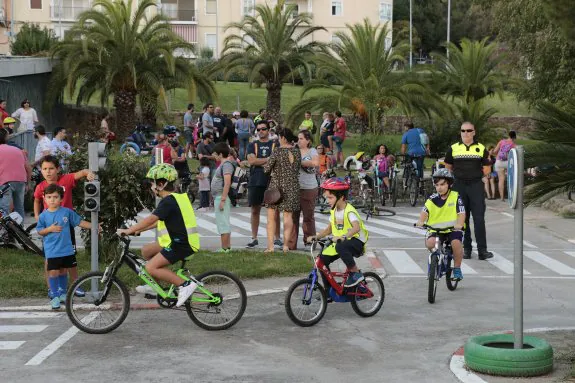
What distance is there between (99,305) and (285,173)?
5.67m

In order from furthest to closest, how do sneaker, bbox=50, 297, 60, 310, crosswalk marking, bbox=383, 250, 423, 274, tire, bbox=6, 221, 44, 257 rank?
crosswalk marking, bbox=383, 250, 423, 274, tire, bbox=6, 221, 44, 257, sneaker, bbox=50, 297, 60, 310

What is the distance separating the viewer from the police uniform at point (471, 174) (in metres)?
16.7

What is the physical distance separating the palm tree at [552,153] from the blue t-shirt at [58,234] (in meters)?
5.21

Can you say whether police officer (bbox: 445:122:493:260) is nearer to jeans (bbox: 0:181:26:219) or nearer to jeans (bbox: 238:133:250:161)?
jeans (bbox: 0:181:26:219)

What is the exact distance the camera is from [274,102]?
1518 inches

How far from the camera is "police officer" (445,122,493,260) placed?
16.7 metres

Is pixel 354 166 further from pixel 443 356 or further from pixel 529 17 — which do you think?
pixel 443 356

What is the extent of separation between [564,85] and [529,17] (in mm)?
2622

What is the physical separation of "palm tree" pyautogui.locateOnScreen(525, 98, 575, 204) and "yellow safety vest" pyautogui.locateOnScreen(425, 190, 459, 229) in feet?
10.4

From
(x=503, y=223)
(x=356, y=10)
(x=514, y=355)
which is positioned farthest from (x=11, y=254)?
(x=356, y=10)

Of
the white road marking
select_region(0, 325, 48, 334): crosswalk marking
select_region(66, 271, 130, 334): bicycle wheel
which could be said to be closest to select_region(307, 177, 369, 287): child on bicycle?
select_region(66, 271, 130, 334): bicycle wheel

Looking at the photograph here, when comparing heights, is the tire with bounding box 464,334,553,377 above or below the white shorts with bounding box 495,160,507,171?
below

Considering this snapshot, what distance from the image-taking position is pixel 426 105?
34312mm

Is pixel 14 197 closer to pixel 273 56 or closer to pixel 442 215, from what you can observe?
pixel 442 215
